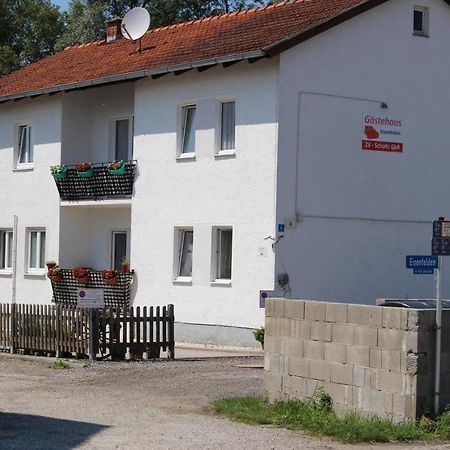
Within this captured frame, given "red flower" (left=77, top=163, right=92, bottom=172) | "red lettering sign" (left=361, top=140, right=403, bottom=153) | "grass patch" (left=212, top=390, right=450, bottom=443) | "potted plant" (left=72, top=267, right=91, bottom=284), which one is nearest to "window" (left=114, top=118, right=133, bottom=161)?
"red flower" (left=77, top=163, right=92, bottom=172)

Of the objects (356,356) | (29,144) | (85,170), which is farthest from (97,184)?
(356,356)

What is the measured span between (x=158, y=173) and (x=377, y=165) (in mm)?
5119

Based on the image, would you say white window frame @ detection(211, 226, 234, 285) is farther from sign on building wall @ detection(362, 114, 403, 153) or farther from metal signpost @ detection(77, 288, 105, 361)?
metal signpost @ detection(77, 288, 105, 361)

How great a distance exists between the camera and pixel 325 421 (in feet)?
42.5

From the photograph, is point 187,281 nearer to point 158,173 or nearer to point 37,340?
point 158,173

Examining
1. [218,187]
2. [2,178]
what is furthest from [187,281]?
[2,178]

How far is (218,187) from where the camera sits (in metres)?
25.1

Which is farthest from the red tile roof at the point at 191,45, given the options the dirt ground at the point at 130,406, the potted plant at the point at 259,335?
the dirt ground at the point at 130,406

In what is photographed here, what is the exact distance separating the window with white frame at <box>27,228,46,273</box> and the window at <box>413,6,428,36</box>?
11.3 m

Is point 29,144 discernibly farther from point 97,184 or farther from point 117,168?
point 117,168

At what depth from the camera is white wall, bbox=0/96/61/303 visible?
30094mm

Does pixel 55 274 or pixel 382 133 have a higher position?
pixel 382 133

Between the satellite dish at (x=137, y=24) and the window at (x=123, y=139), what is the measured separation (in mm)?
2252

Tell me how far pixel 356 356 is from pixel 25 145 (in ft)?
65.8
